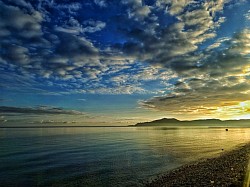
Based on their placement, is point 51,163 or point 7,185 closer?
point 7,185

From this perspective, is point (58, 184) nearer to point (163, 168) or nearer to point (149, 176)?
point (149, 176)

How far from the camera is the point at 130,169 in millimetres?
33438

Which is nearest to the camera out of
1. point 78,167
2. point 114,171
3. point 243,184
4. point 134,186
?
point 243,184

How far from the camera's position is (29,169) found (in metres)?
34.1

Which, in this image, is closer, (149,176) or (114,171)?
(149,176)

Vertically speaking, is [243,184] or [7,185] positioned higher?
[243,184]

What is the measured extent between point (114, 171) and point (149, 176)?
5637 millimetres

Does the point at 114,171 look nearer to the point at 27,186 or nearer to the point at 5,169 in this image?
the point at 27,186

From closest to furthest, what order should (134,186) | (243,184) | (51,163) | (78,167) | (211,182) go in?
1. (243,184)
2. (211,182)
3. (134,186)
4. (78,167)
5. (51,163)

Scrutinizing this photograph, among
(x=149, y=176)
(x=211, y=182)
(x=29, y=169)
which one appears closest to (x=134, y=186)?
(x=149, y=176)

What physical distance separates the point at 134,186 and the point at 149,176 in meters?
4.90

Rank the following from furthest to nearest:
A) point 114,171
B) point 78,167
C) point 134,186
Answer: point 78,167 → point 114,171 → point 134,186

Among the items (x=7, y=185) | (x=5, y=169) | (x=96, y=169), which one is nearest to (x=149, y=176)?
(x=96, y=169)

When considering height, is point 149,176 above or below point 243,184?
below
